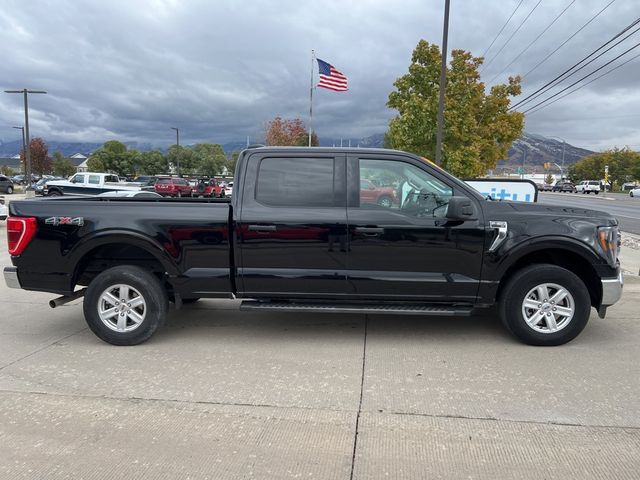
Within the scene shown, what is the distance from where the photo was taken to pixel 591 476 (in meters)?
2.76

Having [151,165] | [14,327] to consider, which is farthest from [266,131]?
[14,327]

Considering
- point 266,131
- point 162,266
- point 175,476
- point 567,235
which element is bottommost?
point 175,476

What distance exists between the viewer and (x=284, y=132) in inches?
2338

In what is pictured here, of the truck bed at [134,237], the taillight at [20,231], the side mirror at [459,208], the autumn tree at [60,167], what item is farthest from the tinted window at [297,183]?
the autumn tree at [60,167]

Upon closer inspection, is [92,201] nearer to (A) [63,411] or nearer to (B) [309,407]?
(A) [63,411]

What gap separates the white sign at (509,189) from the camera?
9492mm

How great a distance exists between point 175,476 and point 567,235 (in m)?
3.85

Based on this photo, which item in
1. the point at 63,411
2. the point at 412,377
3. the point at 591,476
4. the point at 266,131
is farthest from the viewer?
the point at 266,131

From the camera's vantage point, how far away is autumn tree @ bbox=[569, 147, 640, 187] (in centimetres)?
8319

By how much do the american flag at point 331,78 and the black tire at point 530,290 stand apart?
823 inches

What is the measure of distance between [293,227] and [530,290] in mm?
2313

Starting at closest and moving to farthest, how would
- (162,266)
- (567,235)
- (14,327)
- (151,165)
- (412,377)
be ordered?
(412,377), (567,235), (162,266), (14,327), (151,165)

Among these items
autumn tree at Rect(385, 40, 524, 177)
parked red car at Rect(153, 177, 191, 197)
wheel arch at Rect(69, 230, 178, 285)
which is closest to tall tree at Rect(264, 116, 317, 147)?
parked red car at Rect(153, 177, 191, 197)

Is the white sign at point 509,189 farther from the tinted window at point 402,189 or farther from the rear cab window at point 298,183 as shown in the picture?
the rear cab window at point 298,183
